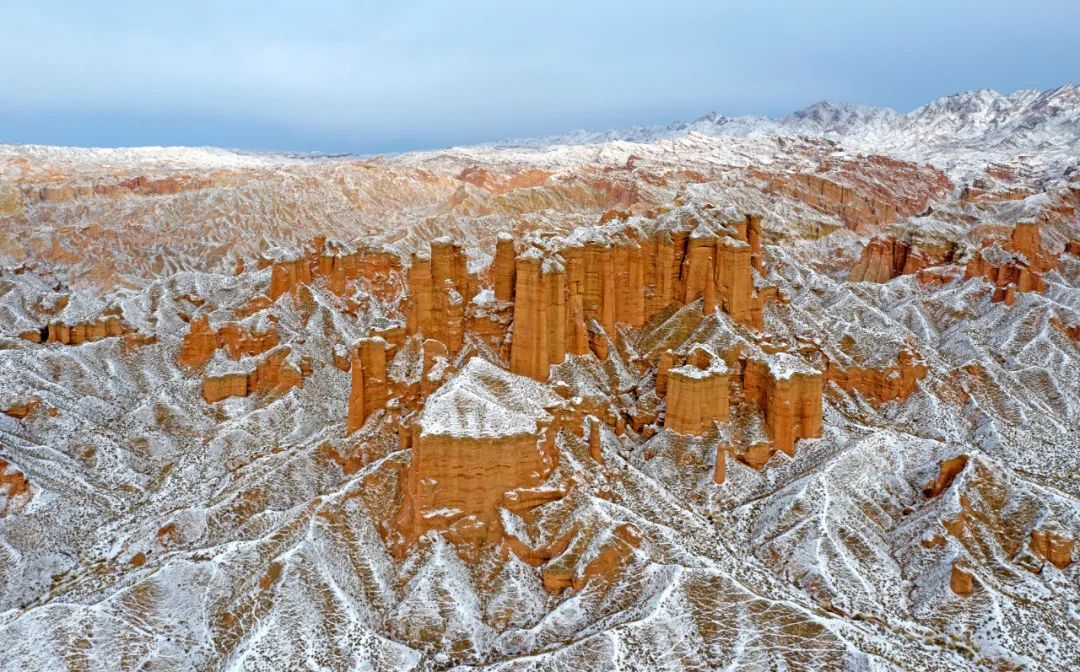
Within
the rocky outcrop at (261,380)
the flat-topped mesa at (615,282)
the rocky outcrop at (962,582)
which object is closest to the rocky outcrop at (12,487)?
the rocky outcrop at (261,380)

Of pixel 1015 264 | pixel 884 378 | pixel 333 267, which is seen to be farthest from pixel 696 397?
pixel 1015 264

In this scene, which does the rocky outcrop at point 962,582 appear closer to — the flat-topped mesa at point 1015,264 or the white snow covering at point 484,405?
the white snow covering at point 484,405

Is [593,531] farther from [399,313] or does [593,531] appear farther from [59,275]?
[59,275]

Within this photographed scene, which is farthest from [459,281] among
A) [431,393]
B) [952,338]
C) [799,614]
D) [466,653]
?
[952,338]

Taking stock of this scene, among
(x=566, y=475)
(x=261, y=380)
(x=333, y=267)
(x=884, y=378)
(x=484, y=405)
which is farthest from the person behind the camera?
(x=333, y=267)

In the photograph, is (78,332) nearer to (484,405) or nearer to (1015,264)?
(484,405)
